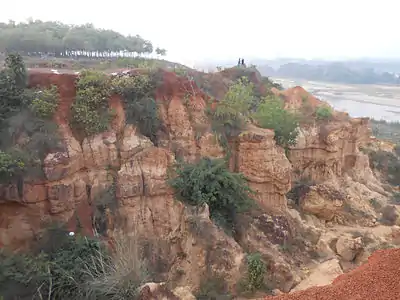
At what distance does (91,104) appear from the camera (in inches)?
Answer: 517

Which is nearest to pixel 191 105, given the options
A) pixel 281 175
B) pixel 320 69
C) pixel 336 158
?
pixel 281 175

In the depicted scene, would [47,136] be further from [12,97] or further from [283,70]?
[283,70]

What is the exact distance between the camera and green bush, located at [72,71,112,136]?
12.8 metres

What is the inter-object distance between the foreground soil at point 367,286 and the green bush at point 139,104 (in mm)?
7842

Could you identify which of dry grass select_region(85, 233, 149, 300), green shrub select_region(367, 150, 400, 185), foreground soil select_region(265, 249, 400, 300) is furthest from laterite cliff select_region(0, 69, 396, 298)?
green shrub select_region(367, 150, 400, 185)

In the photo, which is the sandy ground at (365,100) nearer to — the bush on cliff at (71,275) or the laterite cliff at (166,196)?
the laterite cliff at (166,196)

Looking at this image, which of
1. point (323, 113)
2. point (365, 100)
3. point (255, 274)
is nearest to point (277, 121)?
point (323, 113)

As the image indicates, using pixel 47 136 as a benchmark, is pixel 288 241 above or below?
below

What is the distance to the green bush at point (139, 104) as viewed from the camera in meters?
13.8

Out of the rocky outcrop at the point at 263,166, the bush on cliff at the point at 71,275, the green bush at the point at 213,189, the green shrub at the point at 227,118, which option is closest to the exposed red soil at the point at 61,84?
the green bush at the point at 213,189

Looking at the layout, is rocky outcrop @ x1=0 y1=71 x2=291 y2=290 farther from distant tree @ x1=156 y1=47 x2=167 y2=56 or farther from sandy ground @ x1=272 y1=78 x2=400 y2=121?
sandy ground @ x1=272 y1=78 x2=400 y2=121

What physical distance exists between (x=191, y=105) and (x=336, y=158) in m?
9.82

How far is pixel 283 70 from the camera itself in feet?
426

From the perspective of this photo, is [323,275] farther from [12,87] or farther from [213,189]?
[12,87]
